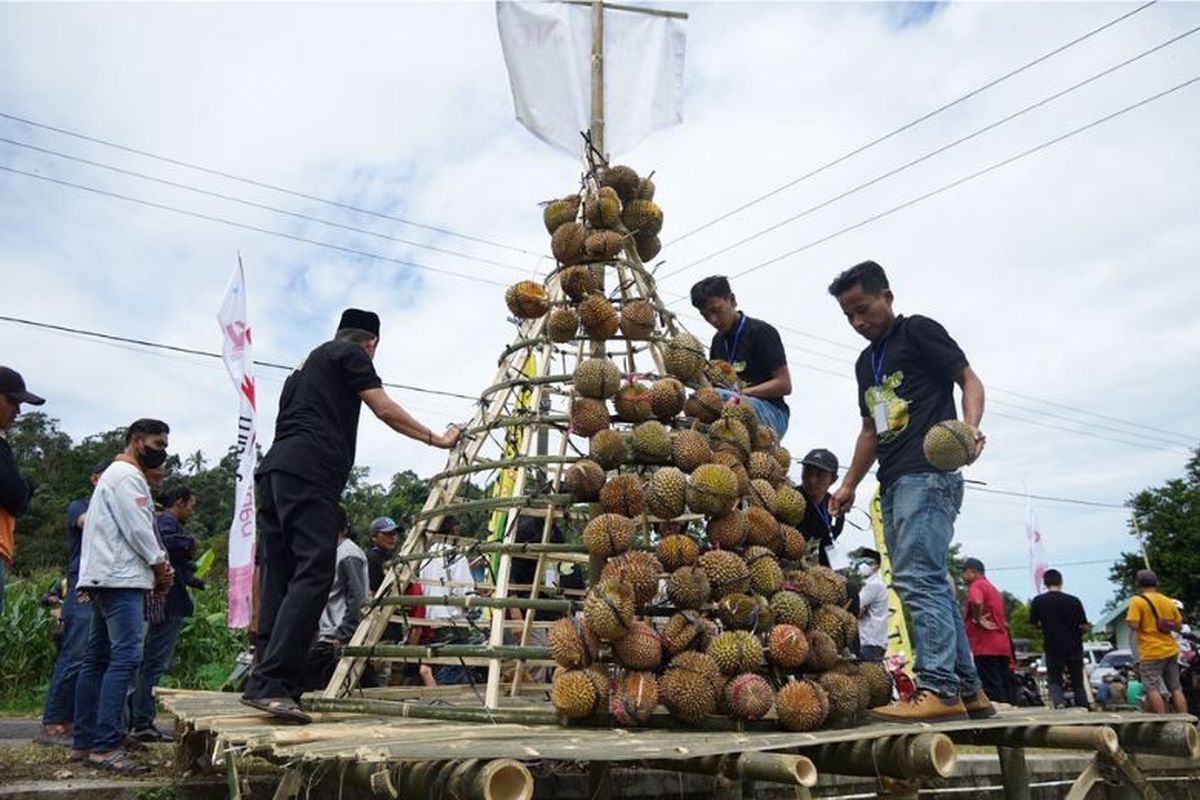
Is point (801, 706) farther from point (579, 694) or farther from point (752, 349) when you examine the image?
point (752, 349)

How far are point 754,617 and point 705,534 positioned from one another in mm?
487

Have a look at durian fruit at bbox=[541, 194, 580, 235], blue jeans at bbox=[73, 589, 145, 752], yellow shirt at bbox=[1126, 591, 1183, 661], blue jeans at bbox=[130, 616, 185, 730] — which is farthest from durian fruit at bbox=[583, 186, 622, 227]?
yellow shirt at bbox=[1126, 591, 1183, 661]

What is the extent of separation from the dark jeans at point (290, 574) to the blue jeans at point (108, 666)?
101 cm

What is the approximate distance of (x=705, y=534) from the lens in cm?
407

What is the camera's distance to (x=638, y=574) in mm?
3641

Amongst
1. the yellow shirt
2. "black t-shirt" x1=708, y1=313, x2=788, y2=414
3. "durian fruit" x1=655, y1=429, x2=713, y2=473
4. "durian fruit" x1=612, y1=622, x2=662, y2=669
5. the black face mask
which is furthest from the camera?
the yellow shirt

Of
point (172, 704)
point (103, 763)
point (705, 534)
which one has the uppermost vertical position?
point (705, 534)

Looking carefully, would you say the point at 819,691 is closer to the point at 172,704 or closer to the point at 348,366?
the point at 348,366

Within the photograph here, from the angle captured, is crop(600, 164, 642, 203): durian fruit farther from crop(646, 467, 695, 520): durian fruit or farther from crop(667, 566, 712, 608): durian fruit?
crop(667, 566, 712, 608): durian fruit

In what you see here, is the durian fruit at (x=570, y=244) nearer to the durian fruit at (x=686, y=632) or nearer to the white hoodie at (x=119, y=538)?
the durian fruit at (x=686, y=632)

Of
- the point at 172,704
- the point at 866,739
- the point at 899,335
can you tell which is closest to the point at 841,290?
the point at 899,335

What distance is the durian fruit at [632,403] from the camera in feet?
14.3

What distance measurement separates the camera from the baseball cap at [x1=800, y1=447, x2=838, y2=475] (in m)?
5.98

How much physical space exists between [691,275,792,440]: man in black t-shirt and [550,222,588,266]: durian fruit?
90 centimetres
